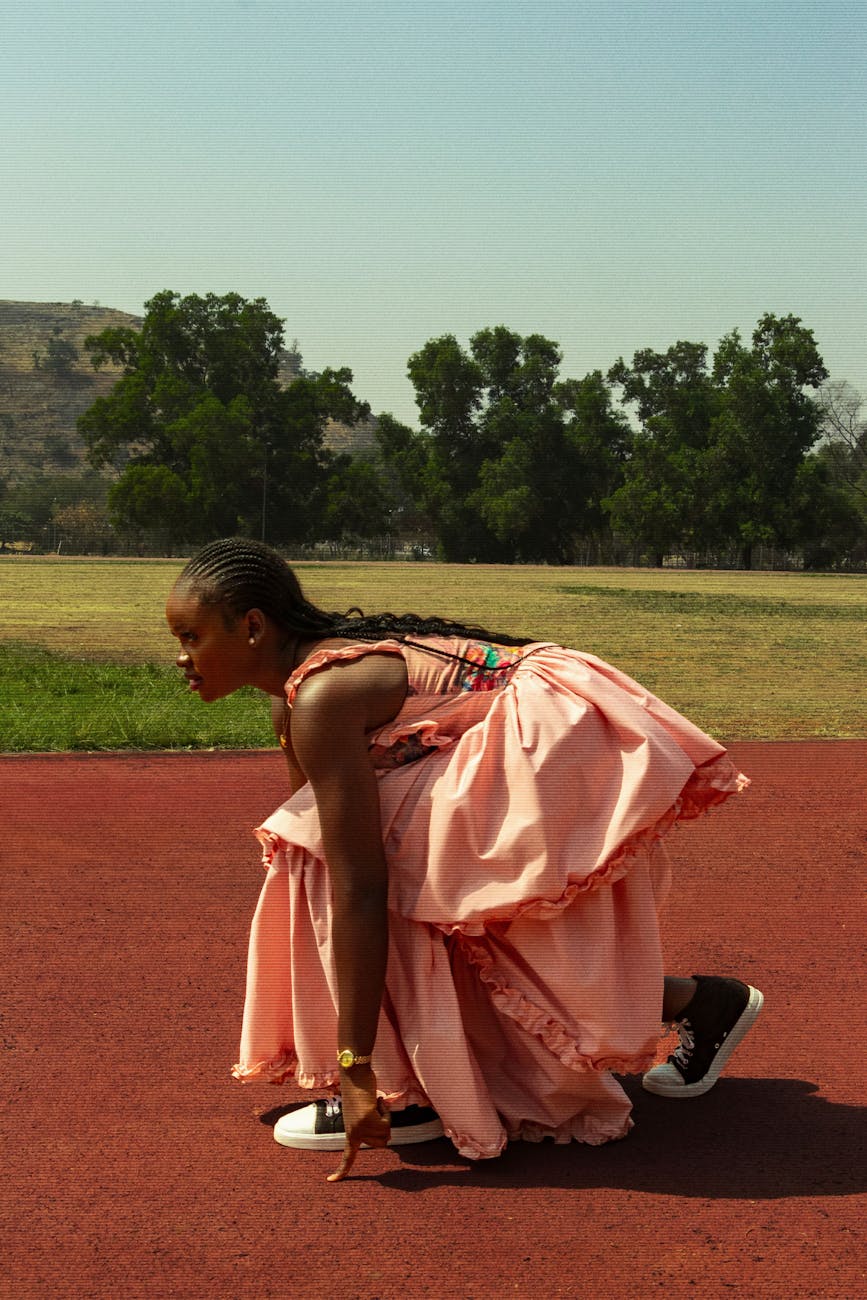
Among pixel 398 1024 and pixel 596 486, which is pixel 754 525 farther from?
pixel 398 1024

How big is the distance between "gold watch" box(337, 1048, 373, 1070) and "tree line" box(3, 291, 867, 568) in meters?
68.8

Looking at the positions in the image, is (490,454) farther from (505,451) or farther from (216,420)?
(216,420)

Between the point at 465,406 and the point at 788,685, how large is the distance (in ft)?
224

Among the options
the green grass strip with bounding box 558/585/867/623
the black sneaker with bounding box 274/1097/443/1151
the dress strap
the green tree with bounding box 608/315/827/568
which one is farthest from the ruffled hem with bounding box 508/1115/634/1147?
the green tree with bounding box 608/315/827/568

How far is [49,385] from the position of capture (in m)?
149

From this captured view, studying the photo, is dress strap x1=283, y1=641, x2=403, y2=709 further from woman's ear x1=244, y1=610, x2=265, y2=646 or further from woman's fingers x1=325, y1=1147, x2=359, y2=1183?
woman's fingers x1=325, y1=1147, x2=359, y2=1183

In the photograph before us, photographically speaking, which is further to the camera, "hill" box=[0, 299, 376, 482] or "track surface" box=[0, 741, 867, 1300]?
"hill" box=[0, 299, 376, 482]

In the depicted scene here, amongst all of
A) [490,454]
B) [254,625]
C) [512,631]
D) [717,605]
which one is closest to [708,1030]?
[254,625]

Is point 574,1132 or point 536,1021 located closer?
point 536,1021

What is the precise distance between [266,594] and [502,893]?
2.64ft

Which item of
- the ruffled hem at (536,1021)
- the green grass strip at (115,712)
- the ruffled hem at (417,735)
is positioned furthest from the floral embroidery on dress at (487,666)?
the green grass strip at (115,712)

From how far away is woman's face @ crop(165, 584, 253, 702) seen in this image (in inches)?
124

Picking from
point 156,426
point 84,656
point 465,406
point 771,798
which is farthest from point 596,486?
point 771,798

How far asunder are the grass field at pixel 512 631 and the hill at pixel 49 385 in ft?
239
